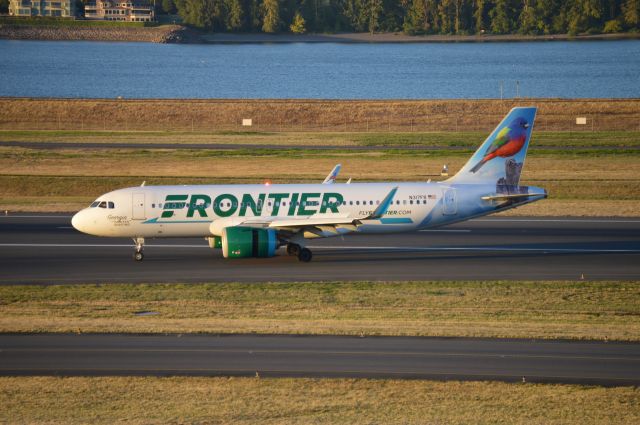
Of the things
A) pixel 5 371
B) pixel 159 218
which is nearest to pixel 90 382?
pixel 5 371

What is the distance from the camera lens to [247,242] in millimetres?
43969

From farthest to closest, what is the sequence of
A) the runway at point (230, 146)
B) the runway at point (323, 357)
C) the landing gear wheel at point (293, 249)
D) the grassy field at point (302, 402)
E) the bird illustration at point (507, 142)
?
the runway at point (230, 146) < the bird illustration at point (507, 142) < the landing gear wheel at point (293, 249) < the runway at point (323, 357) < the grassy field at point (302, 402)

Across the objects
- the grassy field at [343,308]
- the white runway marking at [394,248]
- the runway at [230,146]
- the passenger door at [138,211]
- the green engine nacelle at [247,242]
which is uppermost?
the runway at [230,146]

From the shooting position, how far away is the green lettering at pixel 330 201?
1807 inches

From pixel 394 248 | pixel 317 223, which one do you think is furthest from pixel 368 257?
pixel 317 223

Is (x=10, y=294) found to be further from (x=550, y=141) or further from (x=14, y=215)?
(x=550, y=141)

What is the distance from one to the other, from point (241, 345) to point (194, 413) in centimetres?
625

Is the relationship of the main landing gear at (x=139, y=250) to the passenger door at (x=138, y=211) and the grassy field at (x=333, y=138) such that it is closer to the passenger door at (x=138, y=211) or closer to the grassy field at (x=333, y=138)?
the passenger door at (x=138, y=211)

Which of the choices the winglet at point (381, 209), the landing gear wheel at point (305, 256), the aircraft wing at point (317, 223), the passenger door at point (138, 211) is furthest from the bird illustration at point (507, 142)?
the passenger door at point (138, 211)

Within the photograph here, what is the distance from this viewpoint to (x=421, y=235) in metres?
52.9

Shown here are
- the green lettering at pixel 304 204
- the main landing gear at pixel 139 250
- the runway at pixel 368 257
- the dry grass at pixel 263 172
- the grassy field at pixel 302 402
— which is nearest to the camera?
the grassy field at pixel 302 402

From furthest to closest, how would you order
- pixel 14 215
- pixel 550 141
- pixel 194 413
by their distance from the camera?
pixel 550 141 < pixel 14 215 < pixel 194 413

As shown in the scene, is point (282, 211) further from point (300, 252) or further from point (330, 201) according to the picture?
point (330, 201)

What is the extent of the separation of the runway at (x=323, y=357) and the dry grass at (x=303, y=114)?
237 feet
